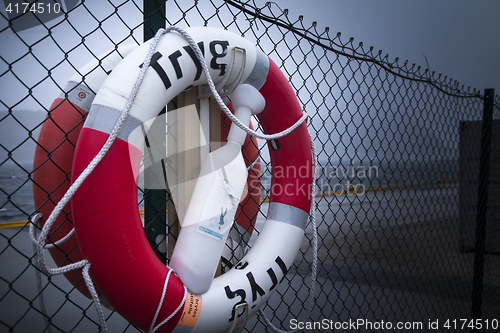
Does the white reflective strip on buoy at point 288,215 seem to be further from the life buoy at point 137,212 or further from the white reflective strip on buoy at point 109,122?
the white reflective strip on buoy at point 109,122

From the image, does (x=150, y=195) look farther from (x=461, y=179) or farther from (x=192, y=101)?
(x=461, y=179)

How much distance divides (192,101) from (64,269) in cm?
61

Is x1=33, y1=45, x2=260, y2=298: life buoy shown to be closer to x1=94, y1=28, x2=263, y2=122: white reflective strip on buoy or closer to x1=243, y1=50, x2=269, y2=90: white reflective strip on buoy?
x1=94, y1=28, x2=263, y2=122: white reflective strip on buoy

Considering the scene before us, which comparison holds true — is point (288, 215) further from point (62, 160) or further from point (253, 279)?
point (62, 160)

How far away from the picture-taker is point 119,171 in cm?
80

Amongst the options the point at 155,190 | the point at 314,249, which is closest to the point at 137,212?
the point at 155,190

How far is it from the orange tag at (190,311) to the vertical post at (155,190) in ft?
0.70

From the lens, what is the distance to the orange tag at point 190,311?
2.85ft

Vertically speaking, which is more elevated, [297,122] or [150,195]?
[297,122]

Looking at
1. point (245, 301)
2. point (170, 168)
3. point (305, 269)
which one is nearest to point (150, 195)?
point (170, 168)

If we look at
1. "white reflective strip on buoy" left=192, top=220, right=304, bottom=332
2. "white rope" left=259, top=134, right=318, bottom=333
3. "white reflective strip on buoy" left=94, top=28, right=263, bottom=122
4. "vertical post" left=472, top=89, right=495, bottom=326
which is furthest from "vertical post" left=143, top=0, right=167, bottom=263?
"vertical post" left=472, top=89, right=495, bottom=326

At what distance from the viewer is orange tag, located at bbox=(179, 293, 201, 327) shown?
34.2 inches

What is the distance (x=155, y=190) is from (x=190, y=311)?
376 mm

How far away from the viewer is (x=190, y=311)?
88 cm
